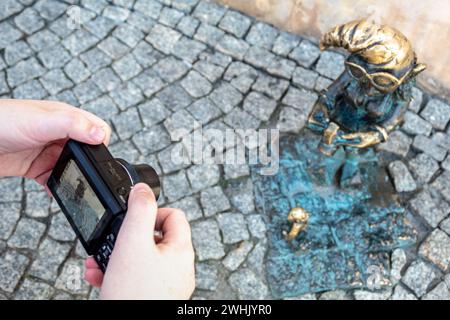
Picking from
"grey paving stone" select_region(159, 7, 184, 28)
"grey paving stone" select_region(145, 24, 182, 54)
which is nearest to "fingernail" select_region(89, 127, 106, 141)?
"grey paving stone" select_region(145, 24, 182, 54)

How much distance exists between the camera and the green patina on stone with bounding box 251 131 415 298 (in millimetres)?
3312

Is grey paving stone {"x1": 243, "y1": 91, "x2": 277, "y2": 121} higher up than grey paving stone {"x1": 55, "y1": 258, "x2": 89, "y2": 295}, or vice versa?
grey paving stone {"x1": 243, "y1": 91, "x2": 277, "y2": 121}

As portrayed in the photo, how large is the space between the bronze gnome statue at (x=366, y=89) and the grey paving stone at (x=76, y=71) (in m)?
1.94

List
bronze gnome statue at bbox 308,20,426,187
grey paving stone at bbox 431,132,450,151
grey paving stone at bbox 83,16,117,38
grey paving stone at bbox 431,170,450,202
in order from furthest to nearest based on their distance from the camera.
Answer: grey paving stone at bbox 83,16,117,38
grey paving stone at bbox 431,132,450,151
grey paving stone at bbox 431,170,450,202
bronze gnome statue at bbox 308,20,426,187

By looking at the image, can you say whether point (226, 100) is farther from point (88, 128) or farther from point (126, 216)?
point (126, 216)

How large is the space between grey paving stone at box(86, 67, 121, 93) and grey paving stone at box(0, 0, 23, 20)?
94cm

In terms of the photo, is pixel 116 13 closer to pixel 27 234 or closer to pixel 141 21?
pixel 141 21

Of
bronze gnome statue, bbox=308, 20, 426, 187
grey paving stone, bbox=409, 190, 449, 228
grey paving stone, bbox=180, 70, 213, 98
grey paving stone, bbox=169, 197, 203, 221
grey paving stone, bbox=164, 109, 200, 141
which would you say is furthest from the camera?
grey paving stone, bbox=180, 70, 213, 98

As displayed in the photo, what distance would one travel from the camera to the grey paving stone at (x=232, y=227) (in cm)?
342

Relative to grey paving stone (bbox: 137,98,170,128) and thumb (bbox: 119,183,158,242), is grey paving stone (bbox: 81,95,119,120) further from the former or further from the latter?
thumb (bbox: 119,183,158,242)

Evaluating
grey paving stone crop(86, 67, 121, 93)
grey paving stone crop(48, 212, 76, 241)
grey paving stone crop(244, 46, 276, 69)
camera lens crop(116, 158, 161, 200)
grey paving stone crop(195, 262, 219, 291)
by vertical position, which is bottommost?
grey paving stone crop(48, 212, 76, 241)

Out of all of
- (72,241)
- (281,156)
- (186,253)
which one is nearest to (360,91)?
(281,156)

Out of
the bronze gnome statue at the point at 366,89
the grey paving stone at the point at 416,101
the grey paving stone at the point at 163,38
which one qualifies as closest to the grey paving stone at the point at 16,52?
the grey paving stone at the point at 163,38

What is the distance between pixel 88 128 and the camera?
216 centimetres
